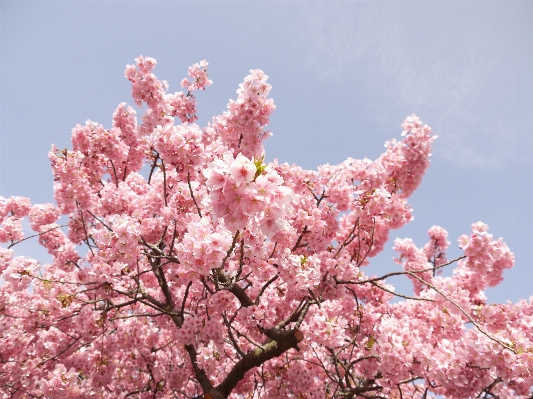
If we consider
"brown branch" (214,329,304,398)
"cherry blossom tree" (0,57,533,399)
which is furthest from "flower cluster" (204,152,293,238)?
"brown branch" (214,329,304,398)

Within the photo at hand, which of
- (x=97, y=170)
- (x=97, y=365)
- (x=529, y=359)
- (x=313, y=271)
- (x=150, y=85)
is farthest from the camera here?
(x=97, y=170)

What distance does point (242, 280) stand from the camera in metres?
5.92

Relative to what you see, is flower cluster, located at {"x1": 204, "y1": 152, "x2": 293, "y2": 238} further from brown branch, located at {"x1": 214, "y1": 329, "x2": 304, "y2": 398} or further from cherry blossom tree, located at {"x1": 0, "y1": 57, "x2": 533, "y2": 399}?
brown branch, located at {"x1": 214, "y1": 329, "x2": 304, "y2": 398}

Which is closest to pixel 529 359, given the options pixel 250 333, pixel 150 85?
pixel 250 333

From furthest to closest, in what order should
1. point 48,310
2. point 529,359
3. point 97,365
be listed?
point 97,365 → point 48,310 → point 529,359

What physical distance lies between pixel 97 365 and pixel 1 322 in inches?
80.7

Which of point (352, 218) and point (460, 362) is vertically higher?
point (352, 218)

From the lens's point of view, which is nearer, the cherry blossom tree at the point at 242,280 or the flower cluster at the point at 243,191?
the flower cluster at the point at 243,191

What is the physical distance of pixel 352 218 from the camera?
6.06 meters

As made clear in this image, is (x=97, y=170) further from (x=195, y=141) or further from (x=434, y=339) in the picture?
(x=434, y=339)

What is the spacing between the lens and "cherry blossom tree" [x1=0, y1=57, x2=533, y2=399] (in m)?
3.89

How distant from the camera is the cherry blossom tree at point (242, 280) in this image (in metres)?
3.89

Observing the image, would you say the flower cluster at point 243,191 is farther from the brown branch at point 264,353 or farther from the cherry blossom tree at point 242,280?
the brown branch at point 264,353

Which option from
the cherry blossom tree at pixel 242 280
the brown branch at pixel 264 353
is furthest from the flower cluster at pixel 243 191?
the brown branch at pixel 264 353
